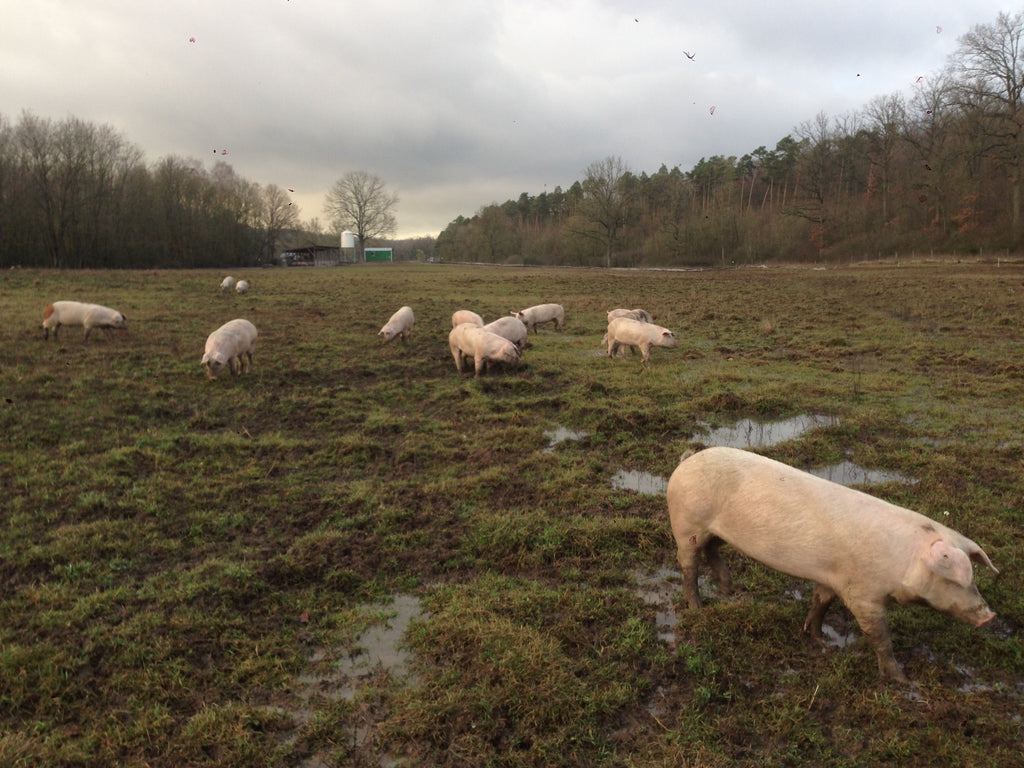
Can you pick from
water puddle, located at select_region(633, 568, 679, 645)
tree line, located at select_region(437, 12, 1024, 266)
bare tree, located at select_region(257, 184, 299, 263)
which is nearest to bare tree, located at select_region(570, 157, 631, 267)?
tree line, located at select_region(437, 12, 1024, 266)

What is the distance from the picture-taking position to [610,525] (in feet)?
19.8

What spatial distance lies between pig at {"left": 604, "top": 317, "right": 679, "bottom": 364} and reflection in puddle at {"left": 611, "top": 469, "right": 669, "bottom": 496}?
268 inches

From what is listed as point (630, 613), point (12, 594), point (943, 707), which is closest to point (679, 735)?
point (630, 613)

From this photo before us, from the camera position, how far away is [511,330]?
15.0 metres

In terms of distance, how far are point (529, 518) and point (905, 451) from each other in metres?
5.53

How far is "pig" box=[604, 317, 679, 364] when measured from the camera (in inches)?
560

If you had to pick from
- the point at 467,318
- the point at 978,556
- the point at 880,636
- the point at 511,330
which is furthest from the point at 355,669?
the point at 467,318

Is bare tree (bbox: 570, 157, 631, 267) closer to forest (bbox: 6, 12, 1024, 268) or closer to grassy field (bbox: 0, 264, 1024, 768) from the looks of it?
forest (bbox: 6, 12, 1024, 268)

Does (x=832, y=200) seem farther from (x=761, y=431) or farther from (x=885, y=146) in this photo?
(x=761, y=431)

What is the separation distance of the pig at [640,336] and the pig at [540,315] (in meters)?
4.93

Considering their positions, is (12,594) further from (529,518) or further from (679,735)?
(679,735)

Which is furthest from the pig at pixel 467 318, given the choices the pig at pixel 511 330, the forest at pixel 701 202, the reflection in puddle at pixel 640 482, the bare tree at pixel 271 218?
the bare tree at pixel 271 218

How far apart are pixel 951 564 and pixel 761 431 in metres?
5.77

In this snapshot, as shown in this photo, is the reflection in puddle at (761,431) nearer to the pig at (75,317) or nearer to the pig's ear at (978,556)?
the pig's ear at (978,556)
